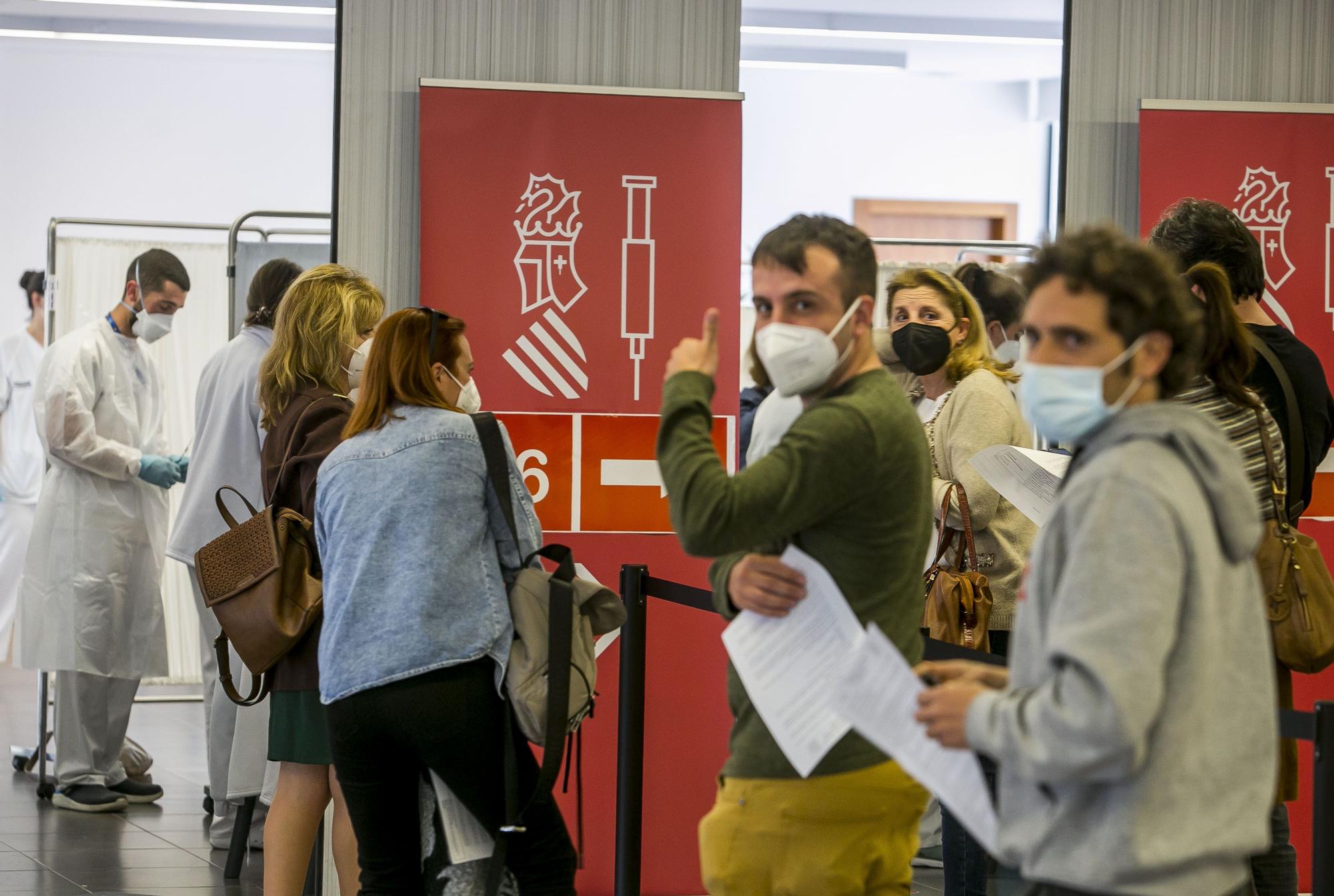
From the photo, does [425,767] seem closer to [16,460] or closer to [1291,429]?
[1291,429]

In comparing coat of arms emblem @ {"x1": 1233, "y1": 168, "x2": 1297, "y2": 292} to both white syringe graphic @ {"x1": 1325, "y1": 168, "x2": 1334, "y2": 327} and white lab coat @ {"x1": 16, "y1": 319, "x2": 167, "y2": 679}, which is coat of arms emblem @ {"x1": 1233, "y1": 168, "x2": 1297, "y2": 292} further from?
white lab coat @ {"x1": 16, "y1": 319, "x2": 167, "y2": 679}

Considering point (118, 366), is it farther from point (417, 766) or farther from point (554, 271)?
point (417, 766)

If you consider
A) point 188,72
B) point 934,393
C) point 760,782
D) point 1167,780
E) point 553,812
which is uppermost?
point 188,72

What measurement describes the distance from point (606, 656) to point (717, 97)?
5.01 feet

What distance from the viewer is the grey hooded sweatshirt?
1.17 meters

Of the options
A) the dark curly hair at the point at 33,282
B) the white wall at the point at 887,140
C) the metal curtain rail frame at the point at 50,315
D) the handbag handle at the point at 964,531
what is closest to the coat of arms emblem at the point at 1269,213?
the handbag handle at the point at 964,531

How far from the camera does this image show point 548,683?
8.01ft

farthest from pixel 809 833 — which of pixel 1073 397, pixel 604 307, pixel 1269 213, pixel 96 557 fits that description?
pixel 96 557

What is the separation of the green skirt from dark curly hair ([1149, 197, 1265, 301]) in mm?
1838

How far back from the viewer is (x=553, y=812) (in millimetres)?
2549

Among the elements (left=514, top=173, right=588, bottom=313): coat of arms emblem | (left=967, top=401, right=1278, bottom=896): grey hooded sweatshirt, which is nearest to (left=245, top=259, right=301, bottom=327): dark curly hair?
(left=514, top=173, right=588, bottom=313): coat of arms emblem

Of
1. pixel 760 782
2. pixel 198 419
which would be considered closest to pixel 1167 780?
pixel 760 782

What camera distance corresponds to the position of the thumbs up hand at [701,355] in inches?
65.7

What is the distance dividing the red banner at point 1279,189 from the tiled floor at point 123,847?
121 inches
